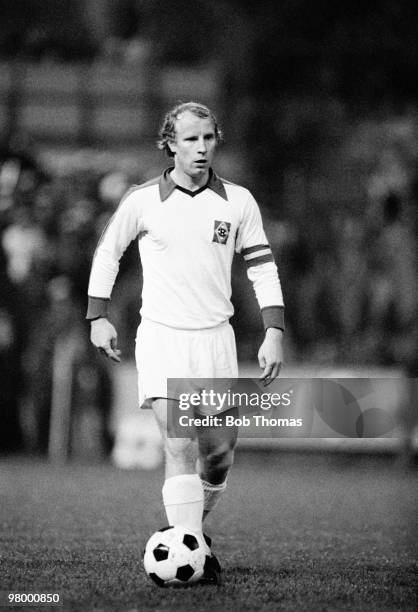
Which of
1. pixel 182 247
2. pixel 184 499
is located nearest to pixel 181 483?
pixel 184 499

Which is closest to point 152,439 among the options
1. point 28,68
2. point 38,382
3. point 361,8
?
point 38,382

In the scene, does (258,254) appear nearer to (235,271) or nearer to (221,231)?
(221,231)

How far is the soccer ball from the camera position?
3607 mm

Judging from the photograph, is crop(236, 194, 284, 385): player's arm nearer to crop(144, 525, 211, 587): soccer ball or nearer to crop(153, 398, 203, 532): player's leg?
crop(153, 398, 203, 532): player's leg

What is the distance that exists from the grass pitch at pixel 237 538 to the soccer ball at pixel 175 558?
0.04 meters

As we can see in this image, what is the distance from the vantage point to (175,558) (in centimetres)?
361

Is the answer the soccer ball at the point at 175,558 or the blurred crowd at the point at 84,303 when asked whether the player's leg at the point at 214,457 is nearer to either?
the soccer ball at the point at 175,558

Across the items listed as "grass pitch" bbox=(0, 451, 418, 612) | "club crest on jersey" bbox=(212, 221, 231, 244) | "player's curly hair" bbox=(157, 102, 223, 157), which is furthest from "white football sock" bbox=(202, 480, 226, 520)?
"player's curly hair" bbox=(157, 102, 223, 157)

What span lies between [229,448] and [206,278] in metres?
0.55

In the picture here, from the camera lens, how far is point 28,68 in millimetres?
11547

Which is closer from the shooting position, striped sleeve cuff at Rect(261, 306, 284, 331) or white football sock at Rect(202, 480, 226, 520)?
striped sleeve cuff at Rect(261, 306, 284, 331)

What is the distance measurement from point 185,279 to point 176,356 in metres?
0.24

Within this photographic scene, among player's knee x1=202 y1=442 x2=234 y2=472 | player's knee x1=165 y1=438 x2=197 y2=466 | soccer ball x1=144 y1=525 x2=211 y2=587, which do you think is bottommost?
soccer ball x1=144 y1=525 x2=211 y2=587

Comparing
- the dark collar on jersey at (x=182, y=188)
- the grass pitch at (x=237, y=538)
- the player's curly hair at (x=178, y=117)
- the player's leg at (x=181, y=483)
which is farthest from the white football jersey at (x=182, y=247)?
the grass pitch at (x=237, y=538)
